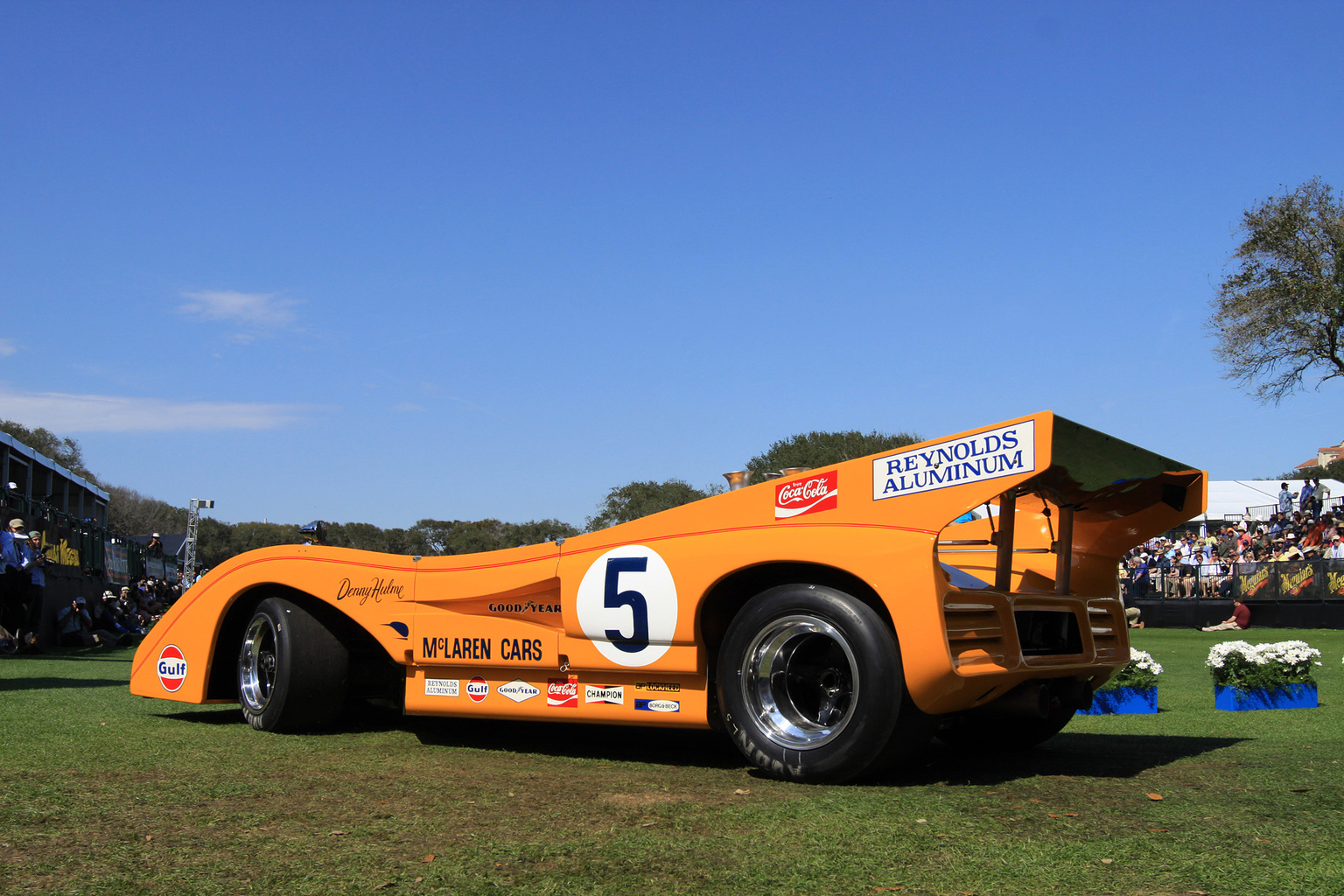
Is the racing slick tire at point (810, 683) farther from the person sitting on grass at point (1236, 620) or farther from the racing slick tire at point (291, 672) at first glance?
the person sitting on grass at point (1236, 620)

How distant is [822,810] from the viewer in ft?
11.1

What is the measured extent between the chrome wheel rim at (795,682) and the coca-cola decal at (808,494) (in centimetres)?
43

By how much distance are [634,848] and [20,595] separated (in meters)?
13.3

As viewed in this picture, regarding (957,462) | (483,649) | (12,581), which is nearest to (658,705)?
(483,649)

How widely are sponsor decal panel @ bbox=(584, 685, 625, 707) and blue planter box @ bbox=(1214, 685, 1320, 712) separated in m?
5.13

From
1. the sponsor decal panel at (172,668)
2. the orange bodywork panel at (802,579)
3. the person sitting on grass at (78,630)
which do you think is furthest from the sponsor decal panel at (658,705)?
the person sitting on grass at (78,630)

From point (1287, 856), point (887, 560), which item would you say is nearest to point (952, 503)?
point (887, 560)

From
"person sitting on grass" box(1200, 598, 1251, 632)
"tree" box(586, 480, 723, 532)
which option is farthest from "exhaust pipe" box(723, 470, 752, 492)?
"person sitting on grass" box(1200, 598, 1251, 632)

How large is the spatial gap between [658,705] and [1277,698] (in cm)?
525

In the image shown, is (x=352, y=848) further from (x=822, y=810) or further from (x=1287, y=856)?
(x=1287, y=856)

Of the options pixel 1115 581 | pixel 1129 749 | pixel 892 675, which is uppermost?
pixel 1115 581

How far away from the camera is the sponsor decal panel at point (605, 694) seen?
4.57m

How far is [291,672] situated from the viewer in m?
5.51

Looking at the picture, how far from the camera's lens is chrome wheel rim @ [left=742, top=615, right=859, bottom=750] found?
4020mm
